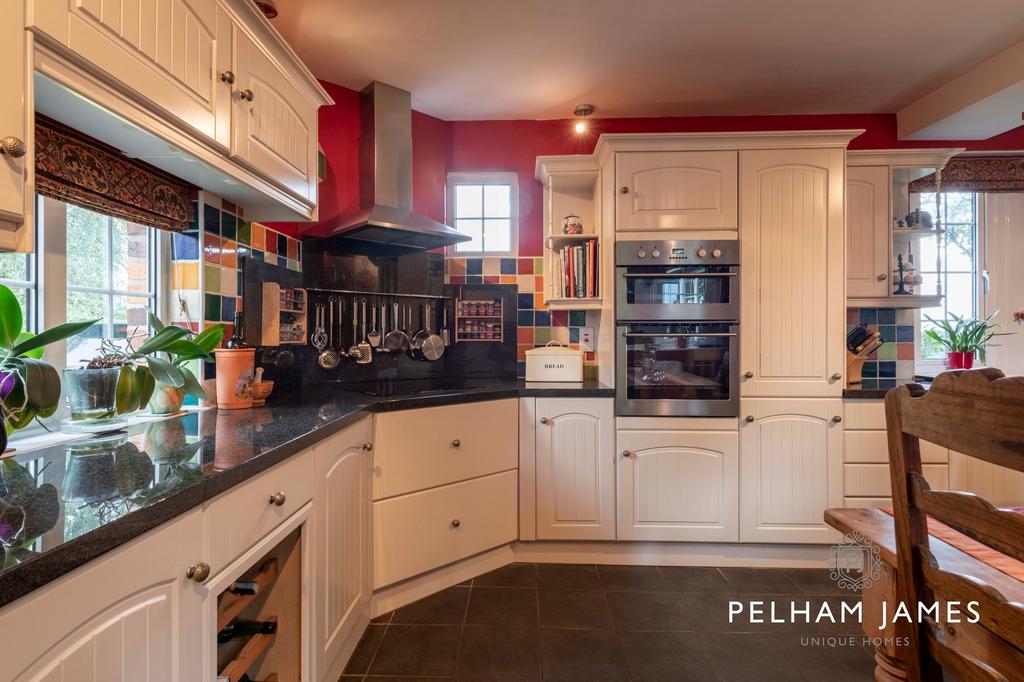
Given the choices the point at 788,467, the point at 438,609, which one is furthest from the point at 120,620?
the point at 788,467

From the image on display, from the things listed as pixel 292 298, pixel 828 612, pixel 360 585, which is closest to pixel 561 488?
pixel 360 585

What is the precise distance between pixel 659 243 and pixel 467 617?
1.87 meters

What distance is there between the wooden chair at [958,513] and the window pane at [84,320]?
5.97ft

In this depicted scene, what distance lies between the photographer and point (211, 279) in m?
1.76

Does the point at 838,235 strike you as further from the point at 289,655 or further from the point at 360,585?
the point at 289,655

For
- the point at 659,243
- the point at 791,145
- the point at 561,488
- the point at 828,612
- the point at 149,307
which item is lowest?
the point at 828,612

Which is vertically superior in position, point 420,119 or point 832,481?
point 420,119

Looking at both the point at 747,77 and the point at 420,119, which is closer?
the point at 747,77

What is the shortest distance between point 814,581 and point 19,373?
2.94 m

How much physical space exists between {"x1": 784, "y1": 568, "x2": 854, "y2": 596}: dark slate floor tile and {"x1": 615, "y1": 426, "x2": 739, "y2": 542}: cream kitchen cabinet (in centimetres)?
36

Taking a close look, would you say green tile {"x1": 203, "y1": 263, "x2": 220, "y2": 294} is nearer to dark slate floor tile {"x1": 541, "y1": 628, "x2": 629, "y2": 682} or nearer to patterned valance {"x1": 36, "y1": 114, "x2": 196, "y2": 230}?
patterned valance {"x1": 36, "y1": 114, "x2": 196, "y2": 230}

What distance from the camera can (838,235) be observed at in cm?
234

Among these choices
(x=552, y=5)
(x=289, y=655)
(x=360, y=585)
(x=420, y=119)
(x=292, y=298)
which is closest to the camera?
(x=289, y=655)

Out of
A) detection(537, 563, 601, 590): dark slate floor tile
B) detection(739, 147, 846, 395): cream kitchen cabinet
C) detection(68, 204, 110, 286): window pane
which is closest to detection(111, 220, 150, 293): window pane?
detection(68, 204, 110, 286): window pane
